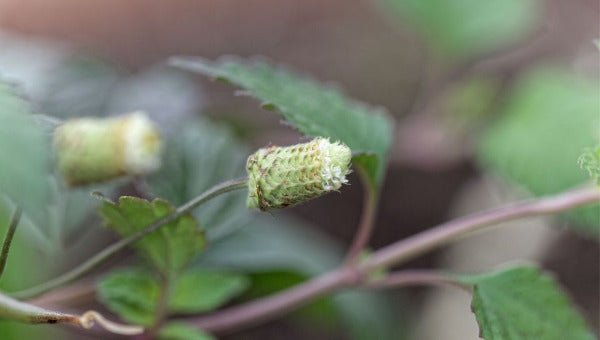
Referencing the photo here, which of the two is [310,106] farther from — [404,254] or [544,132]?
[544,132]

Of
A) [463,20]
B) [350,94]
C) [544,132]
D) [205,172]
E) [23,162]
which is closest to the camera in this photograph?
[23,162]

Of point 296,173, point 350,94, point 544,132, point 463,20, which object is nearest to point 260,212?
point 296,173

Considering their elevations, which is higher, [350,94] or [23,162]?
[350,94]

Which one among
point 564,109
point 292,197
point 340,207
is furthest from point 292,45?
point 292,197

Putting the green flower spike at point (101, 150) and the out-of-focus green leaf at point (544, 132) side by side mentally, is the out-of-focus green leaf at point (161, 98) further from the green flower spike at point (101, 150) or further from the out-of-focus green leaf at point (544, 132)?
the out-of-focus green leaf at point (544, 132)

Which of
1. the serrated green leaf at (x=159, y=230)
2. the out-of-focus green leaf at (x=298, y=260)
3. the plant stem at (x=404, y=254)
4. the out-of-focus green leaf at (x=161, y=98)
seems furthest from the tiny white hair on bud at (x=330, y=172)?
the out-of-focus green leaf at (x=161, y=98)

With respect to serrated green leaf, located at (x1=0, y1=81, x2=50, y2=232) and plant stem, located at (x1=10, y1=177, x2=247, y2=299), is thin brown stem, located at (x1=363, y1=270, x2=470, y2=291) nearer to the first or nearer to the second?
plant stem, located at (x1=10, y1=177, x2=247, y2=299)
